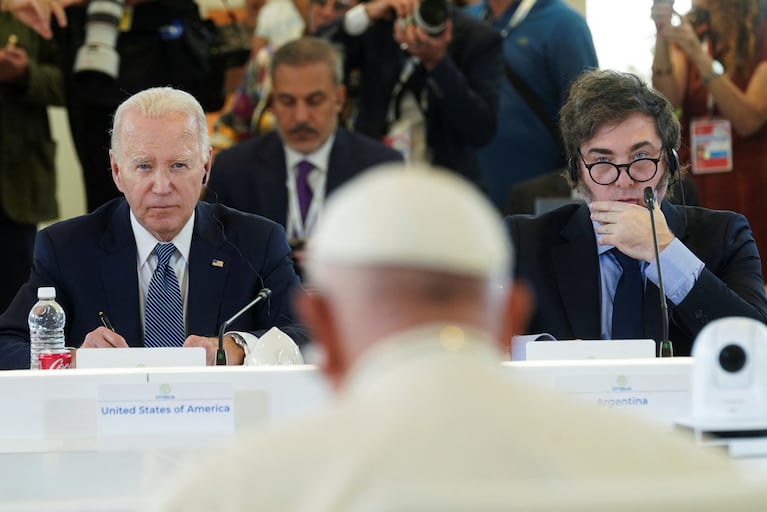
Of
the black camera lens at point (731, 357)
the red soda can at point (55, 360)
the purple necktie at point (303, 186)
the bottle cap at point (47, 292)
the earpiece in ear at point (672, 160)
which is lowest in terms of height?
the black camera lens at point (731, 357)

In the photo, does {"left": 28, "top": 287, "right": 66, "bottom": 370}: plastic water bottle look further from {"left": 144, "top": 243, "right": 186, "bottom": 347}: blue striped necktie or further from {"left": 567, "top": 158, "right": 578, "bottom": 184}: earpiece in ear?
{"left": 567, "top": 158, "right": 578, "bottom": 184}: earpiece in ear

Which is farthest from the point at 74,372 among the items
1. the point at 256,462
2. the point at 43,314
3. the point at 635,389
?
the point at 256,462

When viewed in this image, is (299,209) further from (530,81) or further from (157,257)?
(157,257)

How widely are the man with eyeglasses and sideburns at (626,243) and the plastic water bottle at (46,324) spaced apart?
47.2 inches

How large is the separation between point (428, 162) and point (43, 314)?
241 centimetres

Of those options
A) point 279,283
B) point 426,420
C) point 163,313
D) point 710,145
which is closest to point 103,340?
point 163,313

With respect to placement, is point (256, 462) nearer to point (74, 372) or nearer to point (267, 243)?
A: point (74, 372)

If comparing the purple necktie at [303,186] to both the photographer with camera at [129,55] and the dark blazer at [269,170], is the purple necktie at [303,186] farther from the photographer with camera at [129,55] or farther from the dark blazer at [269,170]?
the photographer with camera at [129,55]

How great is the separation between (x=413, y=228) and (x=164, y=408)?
158 cm

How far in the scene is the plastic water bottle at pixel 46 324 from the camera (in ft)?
10.3

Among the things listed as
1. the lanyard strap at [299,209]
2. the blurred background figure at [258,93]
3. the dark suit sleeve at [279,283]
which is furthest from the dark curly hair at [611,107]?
the blurred background figure at [258,93]

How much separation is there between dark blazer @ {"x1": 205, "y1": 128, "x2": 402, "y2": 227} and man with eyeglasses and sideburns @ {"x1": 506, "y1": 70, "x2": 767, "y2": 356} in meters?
1.46

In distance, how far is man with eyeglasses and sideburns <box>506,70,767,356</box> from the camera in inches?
131

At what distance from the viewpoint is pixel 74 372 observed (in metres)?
2.55
